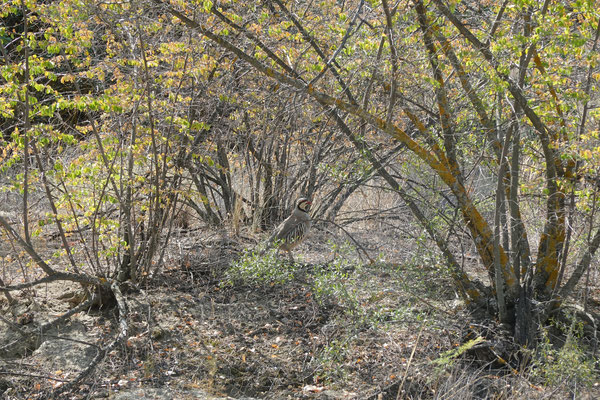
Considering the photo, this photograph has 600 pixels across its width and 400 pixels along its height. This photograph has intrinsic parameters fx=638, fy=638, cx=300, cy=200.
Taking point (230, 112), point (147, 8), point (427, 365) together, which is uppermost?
point (147, 8)


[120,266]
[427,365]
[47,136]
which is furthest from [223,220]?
[427,365]

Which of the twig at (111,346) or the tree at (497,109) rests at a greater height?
the tree at (497,109)

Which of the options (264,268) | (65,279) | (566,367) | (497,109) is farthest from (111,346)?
(497,109)

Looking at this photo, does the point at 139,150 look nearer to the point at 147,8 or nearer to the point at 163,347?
the point at 147,8

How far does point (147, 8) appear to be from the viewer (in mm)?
6930

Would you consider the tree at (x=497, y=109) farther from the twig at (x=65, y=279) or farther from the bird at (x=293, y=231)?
the twig at (x=65, y=279)

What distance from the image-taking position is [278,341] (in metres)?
6.75

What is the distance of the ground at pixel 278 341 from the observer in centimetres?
564

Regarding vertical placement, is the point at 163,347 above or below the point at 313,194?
below

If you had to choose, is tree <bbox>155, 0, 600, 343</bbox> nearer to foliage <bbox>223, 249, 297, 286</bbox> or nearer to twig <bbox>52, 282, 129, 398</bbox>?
foliage <bbox>223, 249, 297, 286</bbox>

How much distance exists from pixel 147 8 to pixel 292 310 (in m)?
3.71

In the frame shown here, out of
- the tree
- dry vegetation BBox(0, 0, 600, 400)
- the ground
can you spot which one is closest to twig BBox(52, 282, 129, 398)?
dry vegetation BBox(0, 0, 600, 400)

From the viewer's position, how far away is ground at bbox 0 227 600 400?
5.64 meters

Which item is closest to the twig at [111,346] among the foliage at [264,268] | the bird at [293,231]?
the foliage at [264,268]
